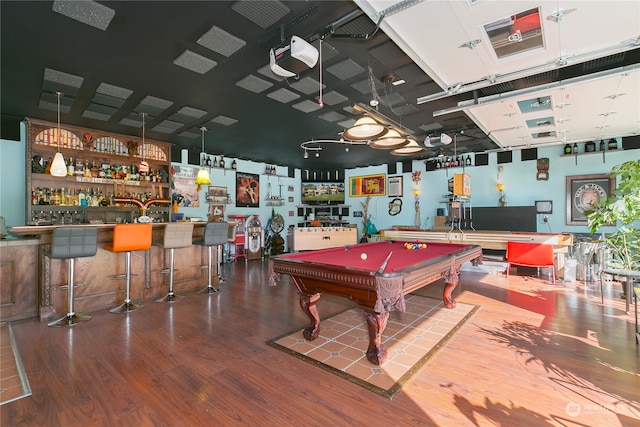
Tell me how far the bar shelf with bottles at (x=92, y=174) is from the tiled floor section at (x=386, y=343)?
474 centimetres

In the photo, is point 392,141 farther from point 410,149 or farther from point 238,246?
point 238,246

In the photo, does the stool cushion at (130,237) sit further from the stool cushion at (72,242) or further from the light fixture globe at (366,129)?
the light fixture globe at (366,129)

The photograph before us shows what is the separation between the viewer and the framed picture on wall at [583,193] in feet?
23.6

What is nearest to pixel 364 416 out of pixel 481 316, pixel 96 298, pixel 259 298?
pixel 481 316

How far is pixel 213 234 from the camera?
17.6 ft

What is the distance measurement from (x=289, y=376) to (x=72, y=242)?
3314 millimetres

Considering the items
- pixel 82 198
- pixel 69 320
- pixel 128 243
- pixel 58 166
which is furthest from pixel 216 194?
pixel 69 320

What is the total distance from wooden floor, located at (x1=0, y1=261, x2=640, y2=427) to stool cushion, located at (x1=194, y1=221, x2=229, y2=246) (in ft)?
4.92

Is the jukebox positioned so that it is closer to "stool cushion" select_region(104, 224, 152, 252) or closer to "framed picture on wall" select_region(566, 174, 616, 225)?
"stool cushion" select_region(104, 224, 152, 252)

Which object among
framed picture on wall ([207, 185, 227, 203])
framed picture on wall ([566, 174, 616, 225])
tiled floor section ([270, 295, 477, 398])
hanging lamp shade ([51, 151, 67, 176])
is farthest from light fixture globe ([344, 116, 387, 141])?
framed picture on wall ([566, 174, 616, 225])

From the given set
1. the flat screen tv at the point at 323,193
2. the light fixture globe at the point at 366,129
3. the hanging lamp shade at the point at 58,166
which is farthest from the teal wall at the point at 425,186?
the light fixture globe at the point at 366,129

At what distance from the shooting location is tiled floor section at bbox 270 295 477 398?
8.25ft

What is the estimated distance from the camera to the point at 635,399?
2180 millimetres

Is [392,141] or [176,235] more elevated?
[392,141]
